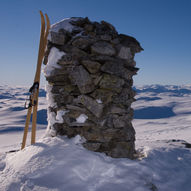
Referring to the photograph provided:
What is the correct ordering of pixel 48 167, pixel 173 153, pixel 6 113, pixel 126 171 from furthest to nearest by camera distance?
1. pixel 6 113
2. pixel 173 153
3. pixel 126 171
4. pixel 48 167

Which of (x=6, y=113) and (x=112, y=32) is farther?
(x=6, y=113)

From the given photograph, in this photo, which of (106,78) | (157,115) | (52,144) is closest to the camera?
(52,144)

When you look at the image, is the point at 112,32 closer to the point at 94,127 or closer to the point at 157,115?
the point at 94,127

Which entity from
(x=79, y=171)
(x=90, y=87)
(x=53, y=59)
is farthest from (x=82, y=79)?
(x=79, y=171)

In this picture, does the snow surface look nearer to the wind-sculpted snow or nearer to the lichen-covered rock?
the lichen-covered rock

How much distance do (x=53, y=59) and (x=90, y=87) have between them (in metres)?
1.20

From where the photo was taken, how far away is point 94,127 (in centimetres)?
399

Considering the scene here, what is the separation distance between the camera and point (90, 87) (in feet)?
13.0

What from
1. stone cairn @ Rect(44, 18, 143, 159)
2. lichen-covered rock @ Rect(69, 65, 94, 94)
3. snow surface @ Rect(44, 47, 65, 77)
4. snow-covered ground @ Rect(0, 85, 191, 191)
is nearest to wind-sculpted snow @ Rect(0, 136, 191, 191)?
snow-covered ground @ Rect(0, 85, 191, 191)

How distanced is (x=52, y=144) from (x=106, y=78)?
2032 mm

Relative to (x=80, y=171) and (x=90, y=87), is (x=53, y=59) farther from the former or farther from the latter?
(x=80, y=171)

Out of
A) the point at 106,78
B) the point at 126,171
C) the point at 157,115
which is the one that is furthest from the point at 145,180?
the point at 157,115

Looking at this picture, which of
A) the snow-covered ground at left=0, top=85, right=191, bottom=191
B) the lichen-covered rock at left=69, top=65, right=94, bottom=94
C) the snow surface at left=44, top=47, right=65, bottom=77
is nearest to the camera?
the snow-covered ground at left=0, top=85, right=191, bottom=191

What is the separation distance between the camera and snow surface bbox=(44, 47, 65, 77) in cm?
402
